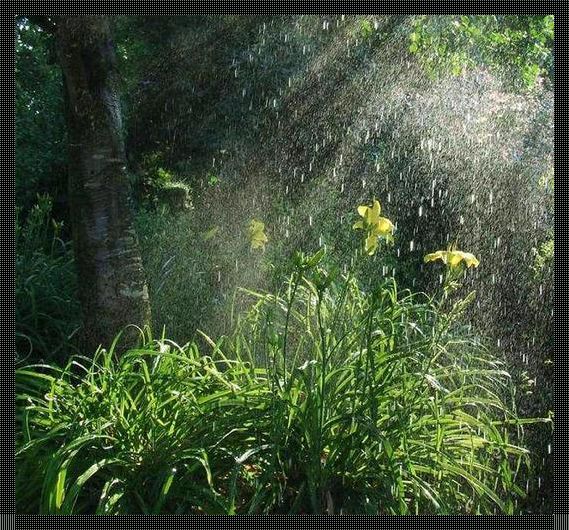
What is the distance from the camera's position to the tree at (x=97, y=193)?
282 centimetres

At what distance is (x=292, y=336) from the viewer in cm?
321

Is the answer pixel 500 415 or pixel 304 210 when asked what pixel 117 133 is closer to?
pixel 500 415

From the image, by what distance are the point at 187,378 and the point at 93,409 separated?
0.93 feet

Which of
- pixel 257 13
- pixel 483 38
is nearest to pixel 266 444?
pixel 257 13

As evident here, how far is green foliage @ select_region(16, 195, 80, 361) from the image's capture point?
3.35 meters

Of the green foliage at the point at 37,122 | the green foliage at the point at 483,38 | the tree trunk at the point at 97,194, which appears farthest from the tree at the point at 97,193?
the green foliage at the point at 37,122

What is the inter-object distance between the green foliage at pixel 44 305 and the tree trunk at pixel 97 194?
42 centimetres

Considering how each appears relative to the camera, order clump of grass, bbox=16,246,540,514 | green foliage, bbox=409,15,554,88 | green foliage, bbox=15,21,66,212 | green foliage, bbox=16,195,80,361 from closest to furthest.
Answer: clump of grass, bbox=16,246,540,514
green foliage, bbox=16,195,80,361
green foliage, bbox=409,15,554,88
green foliage, bbox=15,21,66,212

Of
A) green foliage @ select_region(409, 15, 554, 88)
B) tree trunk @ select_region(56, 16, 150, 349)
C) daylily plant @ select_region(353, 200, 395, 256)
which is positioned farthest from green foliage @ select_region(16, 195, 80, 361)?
green foliage @ select_region(409, 15, 554, 88)

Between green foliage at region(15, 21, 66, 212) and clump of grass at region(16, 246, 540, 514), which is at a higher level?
green foliage at region(15, 21, 66, 212)

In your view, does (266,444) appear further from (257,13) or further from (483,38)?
(483,38)

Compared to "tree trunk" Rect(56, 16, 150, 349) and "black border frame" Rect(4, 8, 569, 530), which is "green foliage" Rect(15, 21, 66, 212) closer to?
"tree trunk" Rect(56, 16, 150, 349)

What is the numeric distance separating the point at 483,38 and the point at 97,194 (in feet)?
8.67

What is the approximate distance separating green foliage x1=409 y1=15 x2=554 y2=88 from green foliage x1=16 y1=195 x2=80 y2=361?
79.9 inches
